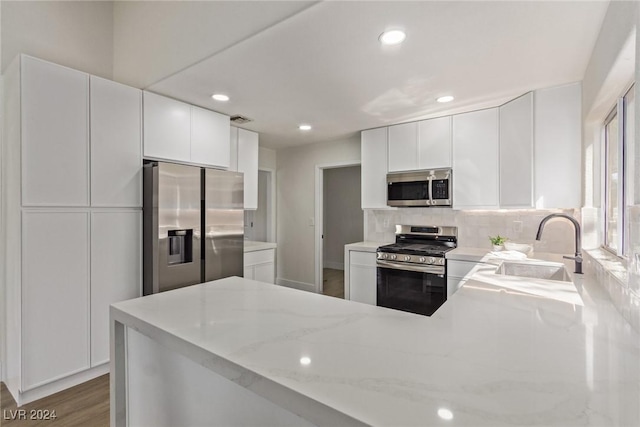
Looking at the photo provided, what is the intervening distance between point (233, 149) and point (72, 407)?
273 cm

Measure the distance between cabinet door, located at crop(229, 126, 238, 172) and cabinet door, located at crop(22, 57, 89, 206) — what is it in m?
1.54

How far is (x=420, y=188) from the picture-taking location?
340cm

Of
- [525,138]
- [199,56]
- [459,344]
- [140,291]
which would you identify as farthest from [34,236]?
[525,138]

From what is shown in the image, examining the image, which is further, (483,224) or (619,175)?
(483,224)

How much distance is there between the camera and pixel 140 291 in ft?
8.71

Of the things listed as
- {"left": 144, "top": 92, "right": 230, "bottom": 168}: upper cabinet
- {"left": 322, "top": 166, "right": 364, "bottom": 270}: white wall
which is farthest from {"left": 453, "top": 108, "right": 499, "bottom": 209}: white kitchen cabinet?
{"left": 322, "top": 166, "right": 364, "bottom": 270}: white wall

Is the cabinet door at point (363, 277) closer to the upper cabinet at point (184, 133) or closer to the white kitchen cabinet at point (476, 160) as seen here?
the white kitchen cabinet at point (476, 160)

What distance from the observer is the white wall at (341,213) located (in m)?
6.68

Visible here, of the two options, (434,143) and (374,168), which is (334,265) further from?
(434,143)

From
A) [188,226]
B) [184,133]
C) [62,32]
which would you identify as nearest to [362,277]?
[188,226]

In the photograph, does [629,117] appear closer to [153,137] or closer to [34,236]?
[153,137]

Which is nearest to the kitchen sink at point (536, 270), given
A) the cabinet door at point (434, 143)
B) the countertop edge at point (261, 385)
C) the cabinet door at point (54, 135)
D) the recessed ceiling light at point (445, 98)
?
the cabinet door at point (434, 143)

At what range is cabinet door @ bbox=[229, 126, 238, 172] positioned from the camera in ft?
12.1

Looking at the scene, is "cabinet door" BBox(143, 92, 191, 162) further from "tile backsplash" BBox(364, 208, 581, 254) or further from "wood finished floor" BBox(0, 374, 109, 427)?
"tile backsplash" BBox(364, 208, 581, 254)
